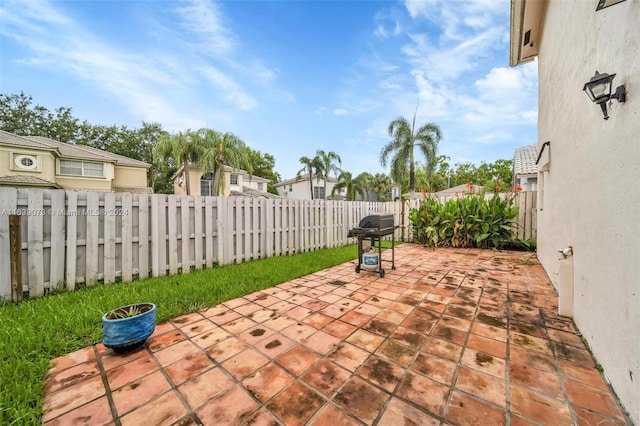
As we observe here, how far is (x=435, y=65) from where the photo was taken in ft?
27.7

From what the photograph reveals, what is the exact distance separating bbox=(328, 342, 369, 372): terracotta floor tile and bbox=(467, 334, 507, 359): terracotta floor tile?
0.90 m

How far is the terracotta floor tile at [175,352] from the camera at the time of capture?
5.43 feet

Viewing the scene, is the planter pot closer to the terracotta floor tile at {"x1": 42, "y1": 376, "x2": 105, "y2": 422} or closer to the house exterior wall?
the terracotta floor tile at {"x1": 42, "y1": 376, "x2": 105, "y2": 422}

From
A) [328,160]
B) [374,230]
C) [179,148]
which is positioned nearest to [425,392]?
[374,230]

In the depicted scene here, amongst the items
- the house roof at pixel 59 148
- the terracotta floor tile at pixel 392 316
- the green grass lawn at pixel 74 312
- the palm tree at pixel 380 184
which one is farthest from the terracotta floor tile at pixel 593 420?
the palm tree at pixel 380 184

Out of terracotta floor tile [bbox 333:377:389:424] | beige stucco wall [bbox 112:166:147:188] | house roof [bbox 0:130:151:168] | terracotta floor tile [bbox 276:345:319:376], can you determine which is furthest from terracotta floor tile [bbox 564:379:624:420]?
beige stucco wall [bbox 112:166:147:188]

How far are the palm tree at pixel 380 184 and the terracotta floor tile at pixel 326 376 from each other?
3700cm

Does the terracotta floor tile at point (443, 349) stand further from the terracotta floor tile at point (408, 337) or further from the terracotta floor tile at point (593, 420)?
the terracotta floor tile at point (593, 420)

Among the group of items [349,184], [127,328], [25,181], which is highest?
[349,184]

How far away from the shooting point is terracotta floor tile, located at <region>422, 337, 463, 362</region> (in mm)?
1688

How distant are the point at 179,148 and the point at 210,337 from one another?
18511 mm

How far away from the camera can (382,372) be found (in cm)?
151

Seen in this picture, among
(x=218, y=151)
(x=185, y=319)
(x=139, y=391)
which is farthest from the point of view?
(x=218, y=151)

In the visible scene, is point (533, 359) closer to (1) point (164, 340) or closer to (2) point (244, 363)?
(2) point (244, 363)
